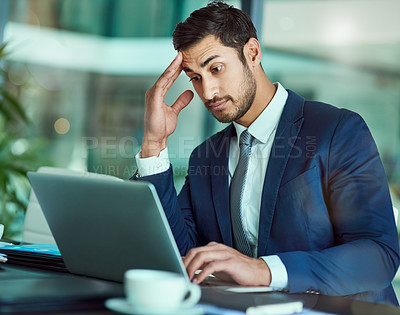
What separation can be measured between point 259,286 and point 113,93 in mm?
3208

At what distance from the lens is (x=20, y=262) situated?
56.1 inches

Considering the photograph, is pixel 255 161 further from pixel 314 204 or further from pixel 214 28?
pixel 214 28

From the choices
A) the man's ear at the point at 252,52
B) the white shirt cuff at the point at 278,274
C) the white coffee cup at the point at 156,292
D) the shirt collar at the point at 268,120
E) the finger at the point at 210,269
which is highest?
the man's ear at the point at 252,52

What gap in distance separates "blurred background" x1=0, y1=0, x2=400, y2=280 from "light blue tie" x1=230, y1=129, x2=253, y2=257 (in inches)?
59.7

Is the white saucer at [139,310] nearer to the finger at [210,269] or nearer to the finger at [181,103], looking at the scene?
the finger at [210,269]

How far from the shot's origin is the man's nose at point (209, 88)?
1.96 meters

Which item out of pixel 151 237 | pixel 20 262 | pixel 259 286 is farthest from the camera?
pixel 20 262

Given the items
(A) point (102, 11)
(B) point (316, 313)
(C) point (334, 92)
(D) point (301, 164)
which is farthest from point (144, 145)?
(A) point (102, 11)

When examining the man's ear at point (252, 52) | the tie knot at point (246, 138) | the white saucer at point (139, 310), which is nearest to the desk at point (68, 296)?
the white saucer at point (139, 310)

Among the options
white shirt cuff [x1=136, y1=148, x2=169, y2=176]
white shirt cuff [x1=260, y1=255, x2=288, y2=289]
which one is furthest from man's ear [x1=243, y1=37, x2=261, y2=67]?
white shirt cuff [x1=260, y1=255, x2=288, y2=289]

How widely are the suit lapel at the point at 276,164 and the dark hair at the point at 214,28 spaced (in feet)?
1.06

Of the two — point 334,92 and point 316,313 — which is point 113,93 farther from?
point 316,313

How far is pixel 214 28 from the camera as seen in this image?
1962mm

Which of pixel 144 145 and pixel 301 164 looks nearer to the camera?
pixel 301 164
